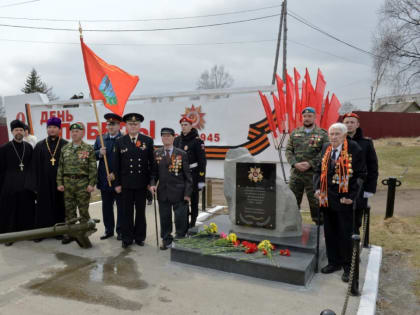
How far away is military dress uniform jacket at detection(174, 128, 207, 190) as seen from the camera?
205 inches

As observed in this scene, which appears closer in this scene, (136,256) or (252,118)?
(136,256)

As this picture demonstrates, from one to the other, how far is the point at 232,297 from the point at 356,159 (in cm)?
181

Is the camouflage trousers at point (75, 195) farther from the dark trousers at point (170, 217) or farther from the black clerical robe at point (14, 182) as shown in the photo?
the dark trousers at point (170, 217)

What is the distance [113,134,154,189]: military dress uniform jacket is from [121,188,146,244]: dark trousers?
0.41ft

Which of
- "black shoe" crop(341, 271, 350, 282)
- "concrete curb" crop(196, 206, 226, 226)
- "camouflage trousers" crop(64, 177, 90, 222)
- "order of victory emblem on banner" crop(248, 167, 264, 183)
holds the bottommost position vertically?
"concrete curb" crop(196, 206, 226, 226)

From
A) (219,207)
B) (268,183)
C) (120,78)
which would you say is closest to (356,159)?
(268,183)

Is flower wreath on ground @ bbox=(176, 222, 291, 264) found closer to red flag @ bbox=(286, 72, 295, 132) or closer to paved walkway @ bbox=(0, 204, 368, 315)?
paved walkway @ bbox=(0, 204, 368, 315)

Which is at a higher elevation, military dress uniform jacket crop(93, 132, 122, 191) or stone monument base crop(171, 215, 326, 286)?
military dress uniform jacket crop(93, 132, 122, 191)

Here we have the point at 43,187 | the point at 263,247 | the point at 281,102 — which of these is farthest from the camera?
the point at 281,102

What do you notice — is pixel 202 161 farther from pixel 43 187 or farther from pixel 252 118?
Answer: pixel 252 118

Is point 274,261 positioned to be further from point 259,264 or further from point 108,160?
point 108,160

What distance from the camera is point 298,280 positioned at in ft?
11.0

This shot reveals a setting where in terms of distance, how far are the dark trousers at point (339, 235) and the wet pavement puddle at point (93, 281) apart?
2.02 m

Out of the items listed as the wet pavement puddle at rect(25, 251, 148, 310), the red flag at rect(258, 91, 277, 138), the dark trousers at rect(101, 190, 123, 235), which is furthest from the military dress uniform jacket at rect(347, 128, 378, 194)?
the red flag at rect(258, 91, 277, 138)
